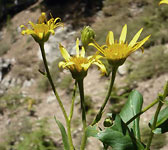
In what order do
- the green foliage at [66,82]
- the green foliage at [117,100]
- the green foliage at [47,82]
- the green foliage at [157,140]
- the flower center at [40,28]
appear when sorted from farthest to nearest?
the green foliage at [47,82], the green foliage at [66,82], the green foliage at [117,100], the green foliage at [157,140], the flower center at [40,28]

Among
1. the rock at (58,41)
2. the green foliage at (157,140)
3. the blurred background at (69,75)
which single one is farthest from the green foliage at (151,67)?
the rock at (58,41)

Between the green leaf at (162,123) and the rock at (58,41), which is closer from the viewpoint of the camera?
the green leaf at (162,123)

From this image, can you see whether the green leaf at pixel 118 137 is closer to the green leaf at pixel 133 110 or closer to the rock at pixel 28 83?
the green leaf at pixel 133 110

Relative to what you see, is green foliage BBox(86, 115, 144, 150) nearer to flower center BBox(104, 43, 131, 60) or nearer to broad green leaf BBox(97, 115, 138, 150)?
broad green leaf BBox(97, 115, 138, 150)

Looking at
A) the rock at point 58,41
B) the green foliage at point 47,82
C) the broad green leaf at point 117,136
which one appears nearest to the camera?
the broad green leaf at point 117,136

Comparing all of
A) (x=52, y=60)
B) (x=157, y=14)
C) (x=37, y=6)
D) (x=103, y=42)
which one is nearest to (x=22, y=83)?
(x=52, y=60)

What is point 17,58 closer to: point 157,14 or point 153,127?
point 157,14

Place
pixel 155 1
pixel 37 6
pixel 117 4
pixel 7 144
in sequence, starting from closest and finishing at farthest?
pixel 7 144
pixel 155 1
pixel 117 4
pixel 37 6

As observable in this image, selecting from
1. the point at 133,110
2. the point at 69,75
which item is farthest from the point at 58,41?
the point at 133,110
